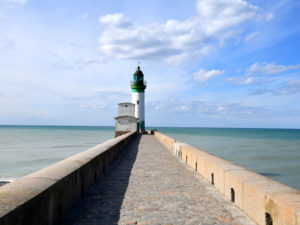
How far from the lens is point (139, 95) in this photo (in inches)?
1641

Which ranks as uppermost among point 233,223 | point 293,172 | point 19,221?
point 19,221

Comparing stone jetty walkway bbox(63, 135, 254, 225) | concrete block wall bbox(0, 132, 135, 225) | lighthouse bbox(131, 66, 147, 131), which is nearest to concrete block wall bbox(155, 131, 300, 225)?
stone jetty walkway bbox(63, 135, 254, 225)

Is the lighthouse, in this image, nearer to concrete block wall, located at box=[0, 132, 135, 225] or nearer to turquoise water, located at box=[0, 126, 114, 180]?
turquoise water, located at box=[0, 126, 114, 180]

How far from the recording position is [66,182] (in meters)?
4.65

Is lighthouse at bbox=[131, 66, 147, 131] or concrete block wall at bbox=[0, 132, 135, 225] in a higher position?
lighthouse at bbox=[131, 66, 147, 131]

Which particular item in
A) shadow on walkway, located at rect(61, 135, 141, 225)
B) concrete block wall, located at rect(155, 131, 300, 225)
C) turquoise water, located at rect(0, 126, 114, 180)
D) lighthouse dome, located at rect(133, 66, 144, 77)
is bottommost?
turquoise water, located at rect(0, 126, 114, 180)

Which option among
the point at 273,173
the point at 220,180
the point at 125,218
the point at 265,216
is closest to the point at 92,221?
the point at 125,218

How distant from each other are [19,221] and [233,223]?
9.85ft

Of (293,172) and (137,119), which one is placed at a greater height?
(137,119)

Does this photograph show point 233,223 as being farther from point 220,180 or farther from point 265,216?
point 220,180

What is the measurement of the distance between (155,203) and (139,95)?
36.6m

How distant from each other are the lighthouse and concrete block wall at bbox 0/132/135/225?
35012mm

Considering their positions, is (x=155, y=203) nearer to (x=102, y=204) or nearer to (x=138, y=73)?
(x=102, y=204)

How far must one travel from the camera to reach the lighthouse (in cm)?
4124
